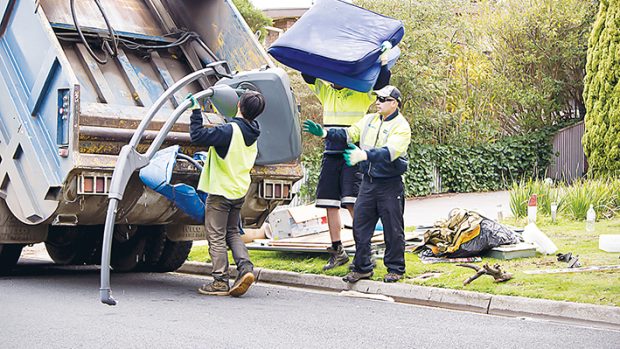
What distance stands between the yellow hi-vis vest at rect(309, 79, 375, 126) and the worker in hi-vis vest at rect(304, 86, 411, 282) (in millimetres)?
441

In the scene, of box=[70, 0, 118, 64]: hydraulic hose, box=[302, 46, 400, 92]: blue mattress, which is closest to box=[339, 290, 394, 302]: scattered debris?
box=[302, 46, 400, 92]: blue mattress

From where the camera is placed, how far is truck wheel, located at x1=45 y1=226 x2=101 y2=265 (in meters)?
8.67

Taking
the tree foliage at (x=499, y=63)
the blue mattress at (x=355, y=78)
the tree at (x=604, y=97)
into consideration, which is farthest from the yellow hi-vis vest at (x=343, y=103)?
the tree foliage at (x=499, y=63)

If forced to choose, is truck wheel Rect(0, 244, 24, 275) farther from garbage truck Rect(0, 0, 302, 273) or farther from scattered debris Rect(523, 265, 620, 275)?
scattered debris Rect(523, 265, 620, 275)

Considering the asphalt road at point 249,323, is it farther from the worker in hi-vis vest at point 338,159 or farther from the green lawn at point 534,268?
the worker in hi-vis vest at point 338,159

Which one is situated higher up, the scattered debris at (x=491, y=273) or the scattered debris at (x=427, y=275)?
the scattered debris at (x=491, y=273)

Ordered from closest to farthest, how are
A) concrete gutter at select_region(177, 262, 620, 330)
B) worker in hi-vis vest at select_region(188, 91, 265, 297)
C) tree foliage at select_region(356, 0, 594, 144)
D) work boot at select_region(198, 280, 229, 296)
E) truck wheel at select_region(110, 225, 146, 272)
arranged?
concrete gutter at select_region(177, 262, 620, 330) → worker in hi-vis vest at select_region(188, 91, 265, 297) → work boot at select_region(198, 280, 229, 296) → truck wheel at select_region(110, 225, 146, 272) → tree foliage at select_region(356, 0, 594, 144)

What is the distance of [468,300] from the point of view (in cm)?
732

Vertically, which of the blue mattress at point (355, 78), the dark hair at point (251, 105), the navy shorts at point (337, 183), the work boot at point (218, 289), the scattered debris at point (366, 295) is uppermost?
the blue mattress at point (355, 78)

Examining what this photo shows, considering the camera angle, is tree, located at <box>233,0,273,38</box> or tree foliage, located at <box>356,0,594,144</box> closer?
tree, located at <box>233,0,273,38</box>

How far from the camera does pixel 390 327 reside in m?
6.07

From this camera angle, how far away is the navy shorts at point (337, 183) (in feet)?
28.0

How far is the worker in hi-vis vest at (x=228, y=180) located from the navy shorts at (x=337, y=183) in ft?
3.69

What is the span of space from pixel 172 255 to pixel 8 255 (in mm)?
1559
